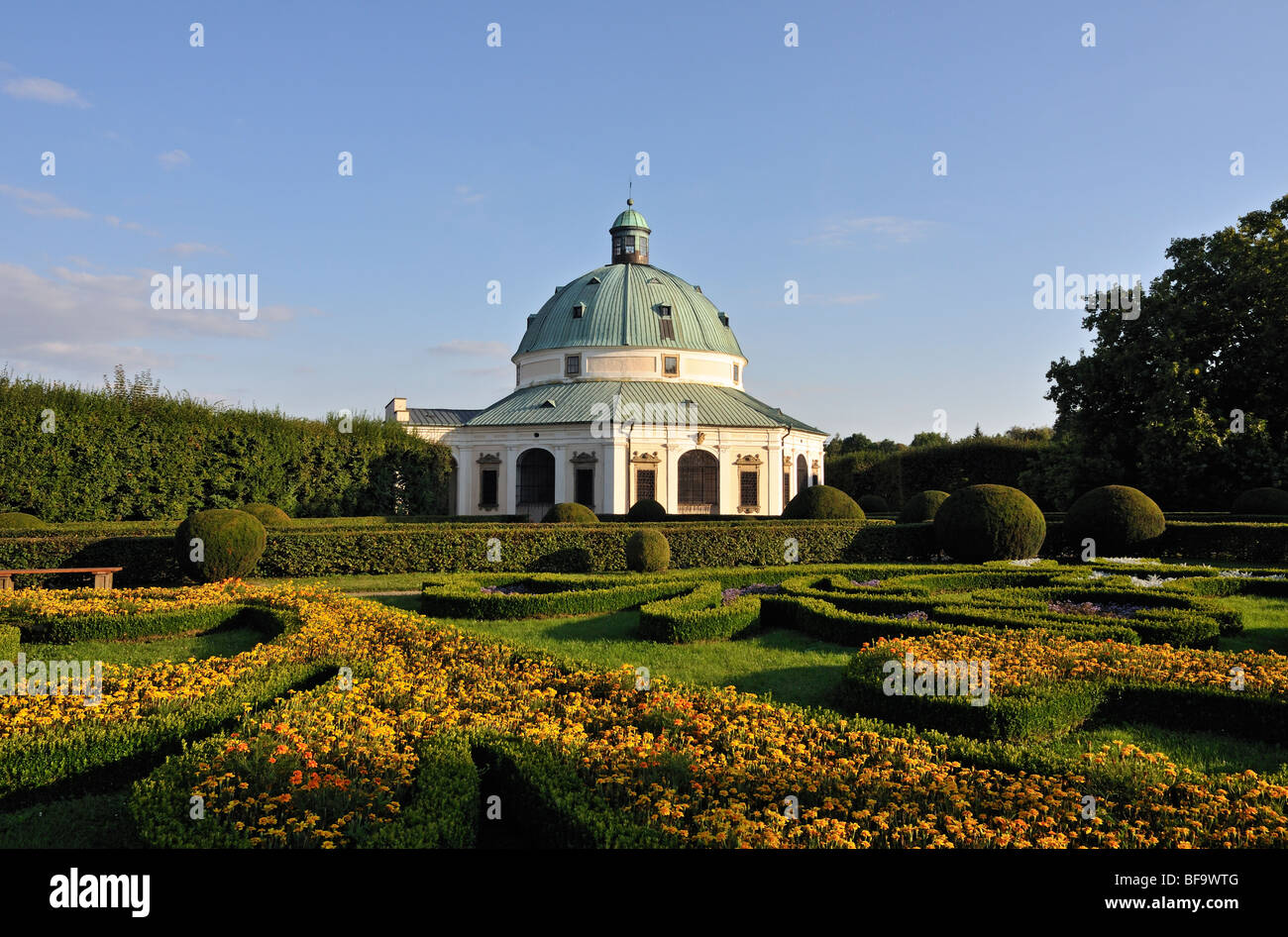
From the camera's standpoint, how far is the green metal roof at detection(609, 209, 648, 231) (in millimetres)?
53625

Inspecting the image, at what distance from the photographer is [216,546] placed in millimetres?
16344

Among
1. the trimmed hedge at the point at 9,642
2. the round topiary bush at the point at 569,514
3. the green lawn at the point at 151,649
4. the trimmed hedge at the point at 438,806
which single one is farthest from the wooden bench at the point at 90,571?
the round topiary bush at the point at 569,514

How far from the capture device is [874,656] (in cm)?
867

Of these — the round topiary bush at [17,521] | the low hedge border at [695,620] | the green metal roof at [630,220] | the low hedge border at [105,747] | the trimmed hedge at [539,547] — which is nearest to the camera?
the low hedge border at [105,747]

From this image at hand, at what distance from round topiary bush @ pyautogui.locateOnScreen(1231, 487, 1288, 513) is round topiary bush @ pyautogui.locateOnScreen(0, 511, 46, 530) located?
104ft

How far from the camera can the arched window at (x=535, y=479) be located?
42438 millimetres

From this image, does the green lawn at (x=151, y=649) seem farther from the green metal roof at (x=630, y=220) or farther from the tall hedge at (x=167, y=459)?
the green metal roof at (x=630, y=220)

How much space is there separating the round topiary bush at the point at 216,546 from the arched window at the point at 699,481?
26288mm

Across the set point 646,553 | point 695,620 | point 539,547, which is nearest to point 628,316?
point 539,547

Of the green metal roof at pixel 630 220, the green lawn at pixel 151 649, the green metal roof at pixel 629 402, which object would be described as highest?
the green metal roof at pixel 630 220

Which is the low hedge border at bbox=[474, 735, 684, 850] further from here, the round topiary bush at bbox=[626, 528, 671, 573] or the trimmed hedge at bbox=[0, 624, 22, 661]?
the round topiary bush at bbox=[626, 528, 671, 573]

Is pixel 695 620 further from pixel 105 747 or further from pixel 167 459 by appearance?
pixel 167 459
